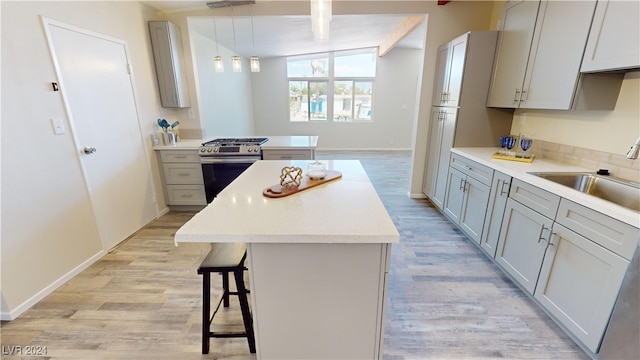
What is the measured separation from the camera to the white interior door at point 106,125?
2.18 meters

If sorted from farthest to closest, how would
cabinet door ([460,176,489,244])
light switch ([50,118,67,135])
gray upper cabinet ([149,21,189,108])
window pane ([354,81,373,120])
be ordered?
window pane ([354,81,373,120]) < gray upper cabinet ([149,21,189,108]) < cabinet door ([460,176,489,244]) < light switch ([50,118,67,135])

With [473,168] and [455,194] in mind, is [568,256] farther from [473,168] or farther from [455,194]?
[455,194]

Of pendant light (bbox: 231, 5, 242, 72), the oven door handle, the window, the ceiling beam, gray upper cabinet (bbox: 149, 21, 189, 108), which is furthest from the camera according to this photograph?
the window

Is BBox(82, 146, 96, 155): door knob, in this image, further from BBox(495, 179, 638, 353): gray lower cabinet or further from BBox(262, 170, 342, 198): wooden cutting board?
BBox(495, 179, 638, 353): gray lower cabinet

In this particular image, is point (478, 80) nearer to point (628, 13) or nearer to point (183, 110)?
point (628, 13)

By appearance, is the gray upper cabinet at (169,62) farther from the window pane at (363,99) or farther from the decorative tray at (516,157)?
the window pane at (363,99)

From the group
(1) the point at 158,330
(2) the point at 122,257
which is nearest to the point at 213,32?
(2) the point at 122,257

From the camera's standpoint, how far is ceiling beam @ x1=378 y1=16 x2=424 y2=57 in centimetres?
403

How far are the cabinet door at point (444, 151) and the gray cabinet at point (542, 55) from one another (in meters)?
0.45

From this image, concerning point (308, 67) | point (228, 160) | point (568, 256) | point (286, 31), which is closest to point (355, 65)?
point (308, 67)

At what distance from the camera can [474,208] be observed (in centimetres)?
258

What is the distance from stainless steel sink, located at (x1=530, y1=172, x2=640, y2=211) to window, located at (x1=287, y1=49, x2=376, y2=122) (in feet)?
18.6

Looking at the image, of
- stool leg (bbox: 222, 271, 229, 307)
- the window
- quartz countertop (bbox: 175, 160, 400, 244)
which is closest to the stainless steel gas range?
quartz countertop (bbox: 175, 160, 400, 244)

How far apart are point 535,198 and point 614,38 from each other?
3.47 ft
